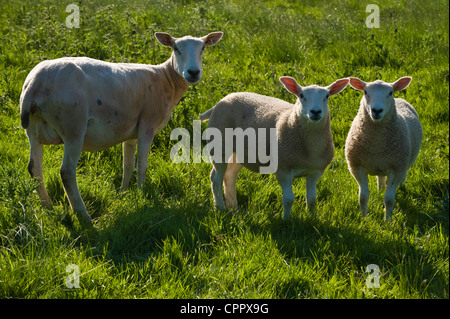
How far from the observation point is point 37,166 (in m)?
5.20

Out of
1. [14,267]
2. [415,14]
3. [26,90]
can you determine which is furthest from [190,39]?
[415,14]

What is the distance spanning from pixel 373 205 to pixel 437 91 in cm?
273

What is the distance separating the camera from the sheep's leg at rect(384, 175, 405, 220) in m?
5.44

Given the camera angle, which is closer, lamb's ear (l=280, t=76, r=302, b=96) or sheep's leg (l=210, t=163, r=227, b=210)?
lamb's ear (l=280, t=76, r=302, b=96)

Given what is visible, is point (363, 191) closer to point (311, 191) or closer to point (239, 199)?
point (311, 191)

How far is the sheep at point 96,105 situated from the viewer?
4910 millimetres

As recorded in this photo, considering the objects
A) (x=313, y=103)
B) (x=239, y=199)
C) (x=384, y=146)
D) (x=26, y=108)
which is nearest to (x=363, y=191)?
(x=384, y=146)

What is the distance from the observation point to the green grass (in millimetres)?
4168

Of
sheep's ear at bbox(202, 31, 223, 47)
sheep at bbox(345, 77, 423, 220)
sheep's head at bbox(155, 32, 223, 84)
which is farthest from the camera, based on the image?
sheep's ear at bbox(202, 31, 223, 47)
